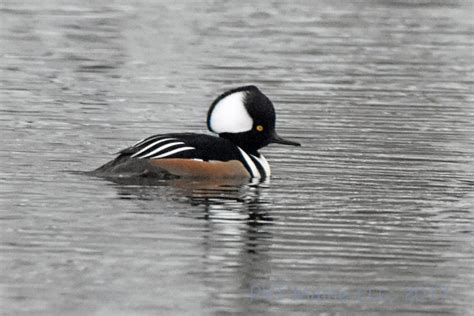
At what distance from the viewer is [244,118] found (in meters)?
14.3

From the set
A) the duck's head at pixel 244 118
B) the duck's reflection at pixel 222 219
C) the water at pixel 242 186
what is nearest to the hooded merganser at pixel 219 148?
the duck's head at pixel 244 118

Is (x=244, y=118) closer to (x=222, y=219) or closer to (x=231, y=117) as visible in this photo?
(x=231, y=117)

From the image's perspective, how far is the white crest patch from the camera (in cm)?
1420

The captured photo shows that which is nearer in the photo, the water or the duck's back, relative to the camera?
the water

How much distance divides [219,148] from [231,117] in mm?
435

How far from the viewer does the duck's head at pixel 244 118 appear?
1420 cm

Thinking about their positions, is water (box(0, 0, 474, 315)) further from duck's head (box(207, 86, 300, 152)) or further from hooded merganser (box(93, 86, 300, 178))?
duck's head (box(207, 86, 300, 152))

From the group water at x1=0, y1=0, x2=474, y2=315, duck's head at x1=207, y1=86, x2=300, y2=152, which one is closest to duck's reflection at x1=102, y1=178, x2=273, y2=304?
water at x1=0, y1=0, x2=474, y2=315

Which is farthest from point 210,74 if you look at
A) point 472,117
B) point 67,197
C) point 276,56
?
point 67,197

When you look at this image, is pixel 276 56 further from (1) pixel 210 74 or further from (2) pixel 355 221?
(2) pixel 355 221

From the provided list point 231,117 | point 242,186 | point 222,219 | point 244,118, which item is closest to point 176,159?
point 242,186

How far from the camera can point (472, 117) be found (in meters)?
18.4

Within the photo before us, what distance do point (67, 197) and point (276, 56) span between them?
11.4 metres

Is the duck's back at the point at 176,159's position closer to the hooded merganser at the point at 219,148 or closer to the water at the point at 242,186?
the hooded merganser at the point at 219,148
